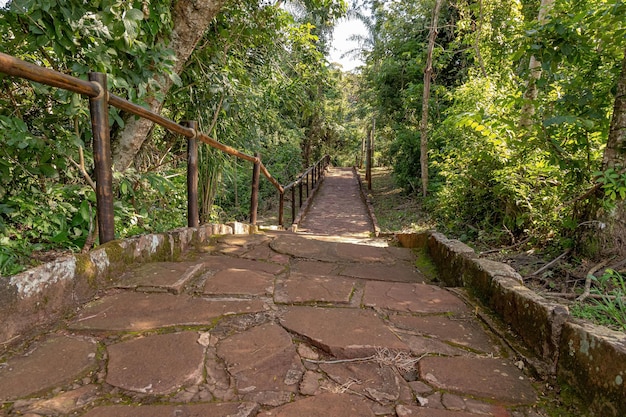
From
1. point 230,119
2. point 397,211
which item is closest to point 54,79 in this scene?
point 230,119

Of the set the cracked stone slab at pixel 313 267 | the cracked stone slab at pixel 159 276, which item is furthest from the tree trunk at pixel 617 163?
the cracked stone slab at pixel 159 276

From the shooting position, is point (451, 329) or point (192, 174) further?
point (192, 174)

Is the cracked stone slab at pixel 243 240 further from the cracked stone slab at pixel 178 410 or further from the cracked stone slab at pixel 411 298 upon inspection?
the cracked stone slab at pixel 178 410

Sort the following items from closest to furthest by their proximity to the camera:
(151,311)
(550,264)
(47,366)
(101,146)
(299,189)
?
(47,366), (151,311), (101,146), (550,264), (299,189)

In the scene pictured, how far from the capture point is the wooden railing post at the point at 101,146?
1.78 meters

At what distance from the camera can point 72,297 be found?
1565 mm

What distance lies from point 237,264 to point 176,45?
205 centimetres

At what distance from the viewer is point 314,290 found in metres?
1.99

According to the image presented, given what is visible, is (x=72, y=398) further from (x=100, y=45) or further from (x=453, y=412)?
(x=100, y=45)

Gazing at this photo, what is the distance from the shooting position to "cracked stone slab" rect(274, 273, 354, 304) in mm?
1866

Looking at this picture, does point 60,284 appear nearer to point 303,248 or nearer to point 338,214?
point 303,248

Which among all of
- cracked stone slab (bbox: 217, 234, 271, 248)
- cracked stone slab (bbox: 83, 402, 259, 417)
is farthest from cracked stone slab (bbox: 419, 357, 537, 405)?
cracked stone slab (bbox: 217, 234, 271, 248)

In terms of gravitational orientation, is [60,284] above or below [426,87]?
below

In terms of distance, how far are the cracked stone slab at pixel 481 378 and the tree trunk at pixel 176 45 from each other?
2876 mm
